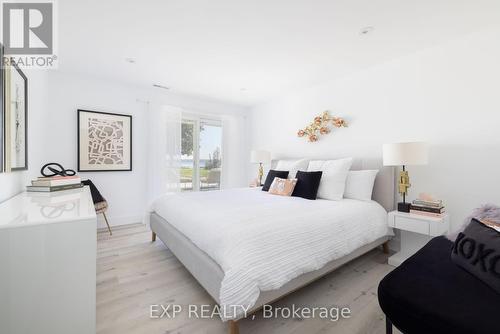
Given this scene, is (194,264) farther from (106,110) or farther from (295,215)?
(106,110)

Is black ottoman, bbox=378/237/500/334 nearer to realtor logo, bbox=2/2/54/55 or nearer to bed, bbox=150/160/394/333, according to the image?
bed, bbox=150/160/394/333

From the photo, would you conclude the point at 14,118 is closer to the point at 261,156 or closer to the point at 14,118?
the point at 14,118

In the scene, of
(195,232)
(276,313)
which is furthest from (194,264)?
(276,313)

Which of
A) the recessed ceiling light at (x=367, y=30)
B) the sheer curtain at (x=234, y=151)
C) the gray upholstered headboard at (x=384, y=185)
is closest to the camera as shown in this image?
the recessed ceiling light at (x=367, y=30)

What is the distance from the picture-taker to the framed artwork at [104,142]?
3.41 m

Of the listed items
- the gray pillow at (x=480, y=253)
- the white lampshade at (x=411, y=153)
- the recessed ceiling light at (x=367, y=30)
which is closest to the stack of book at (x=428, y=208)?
the white lampshade at (x=411, y=153)

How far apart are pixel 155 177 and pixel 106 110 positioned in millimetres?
→ 1320

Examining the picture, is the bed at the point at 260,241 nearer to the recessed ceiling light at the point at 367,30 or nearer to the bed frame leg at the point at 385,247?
the bed frame leg at the point at 385,247

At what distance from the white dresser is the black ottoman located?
147cm

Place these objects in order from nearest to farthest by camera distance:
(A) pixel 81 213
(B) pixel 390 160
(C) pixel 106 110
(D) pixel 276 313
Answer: (A) pixel 81 213 → (D) pixel 276 313 → (B) pixel 390 160 → (C) pixel 106 110

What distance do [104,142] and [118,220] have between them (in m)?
1.30

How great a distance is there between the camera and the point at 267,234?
1555 millimetres

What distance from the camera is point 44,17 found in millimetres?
1958

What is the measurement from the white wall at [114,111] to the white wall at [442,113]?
309 centimetres
